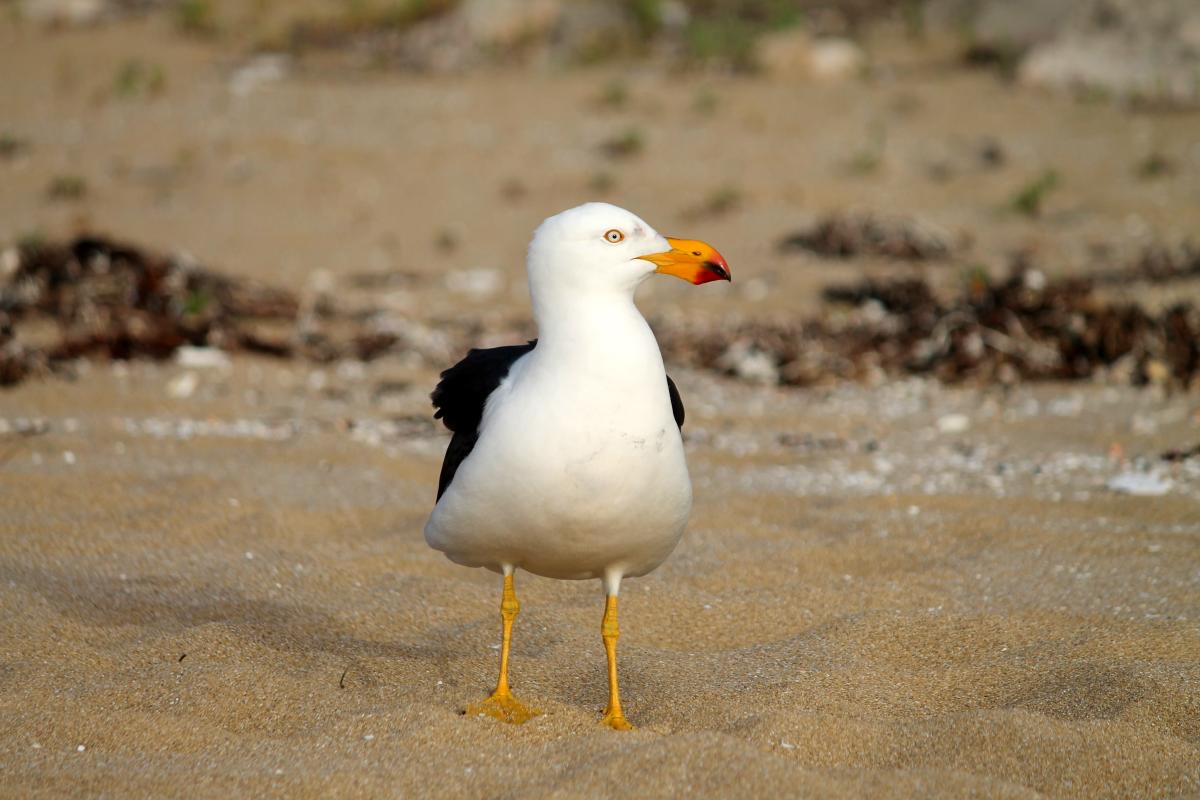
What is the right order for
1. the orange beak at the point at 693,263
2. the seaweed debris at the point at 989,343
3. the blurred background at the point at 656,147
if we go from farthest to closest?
the blurred background at the point at 656,147, the seaweed debris at the point at 989,343, the orange beak at the point at 693,263

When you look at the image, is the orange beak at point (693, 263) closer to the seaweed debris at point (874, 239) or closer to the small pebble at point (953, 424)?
the small pebble at point (953, 424)

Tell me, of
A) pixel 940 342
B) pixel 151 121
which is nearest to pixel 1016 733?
pixel 940 342

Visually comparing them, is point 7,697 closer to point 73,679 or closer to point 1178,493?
point 73,679

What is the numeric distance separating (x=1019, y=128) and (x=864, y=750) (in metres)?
10.2

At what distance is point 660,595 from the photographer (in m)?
4.85

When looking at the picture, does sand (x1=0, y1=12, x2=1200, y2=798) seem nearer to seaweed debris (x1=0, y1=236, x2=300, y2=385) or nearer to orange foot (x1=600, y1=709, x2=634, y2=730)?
orange foot (x1=600, y1=709, x2=634, y2=730)

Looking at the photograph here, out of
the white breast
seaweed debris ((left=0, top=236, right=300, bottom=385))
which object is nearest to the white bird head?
the white breast

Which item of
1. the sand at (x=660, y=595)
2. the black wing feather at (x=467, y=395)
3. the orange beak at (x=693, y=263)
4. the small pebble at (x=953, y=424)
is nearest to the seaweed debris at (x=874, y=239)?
the sand at (x=660, y=595)

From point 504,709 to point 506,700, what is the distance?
4 centimetres

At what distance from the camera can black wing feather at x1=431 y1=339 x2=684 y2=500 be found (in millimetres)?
3740

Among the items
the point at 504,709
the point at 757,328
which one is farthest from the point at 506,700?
the point at 757,328

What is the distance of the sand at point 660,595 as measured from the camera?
335cm

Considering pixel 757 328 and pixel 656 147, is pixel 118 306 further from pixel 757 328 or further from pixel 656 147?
pixel 656 147

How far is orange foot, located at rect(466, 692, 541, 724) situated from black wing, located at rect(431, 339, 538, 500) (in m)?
0.65
